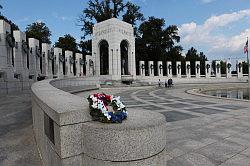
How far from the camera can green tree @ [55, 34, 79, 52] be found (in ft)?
212

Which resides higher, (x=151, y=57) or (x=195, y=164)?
(x=151, y=57)

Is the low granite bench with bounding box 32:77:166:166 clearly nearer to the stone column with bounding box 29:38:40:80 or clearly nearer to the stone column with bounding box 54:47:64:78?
the stone column with bounding box 29:38:40:80

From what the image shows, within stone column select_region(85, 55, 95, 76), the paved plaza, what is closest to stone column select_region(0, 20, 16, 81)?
the paved plaza

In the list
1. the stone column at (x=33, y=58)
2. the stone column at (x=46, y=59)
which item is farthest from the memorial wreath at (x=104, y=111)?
the stone column at (x=46, y=59)

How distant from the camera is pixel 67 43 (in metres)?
65.3

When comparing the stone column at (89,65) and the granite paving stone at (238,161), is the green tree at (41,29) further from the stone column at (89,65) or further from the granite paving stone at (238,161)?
the granite paving stone at (238,161)

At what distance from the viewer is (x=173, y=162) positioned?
4.98 m

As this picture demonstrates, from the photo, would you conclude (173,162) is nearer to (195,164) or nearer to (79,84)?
(195,164)

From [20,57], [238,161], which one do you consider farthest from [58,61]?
[238,161]

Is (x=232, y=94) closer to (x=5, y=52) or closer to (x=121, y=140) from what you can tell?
(x=5, y=52)

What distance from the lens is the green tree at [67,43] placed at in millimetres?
64613

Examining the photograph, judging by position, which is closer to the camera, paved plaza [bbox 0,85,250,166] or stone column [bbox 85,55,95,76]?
paved plaza [bbox 0,85,250,166]

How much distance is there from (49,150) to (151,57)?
63.4 meters

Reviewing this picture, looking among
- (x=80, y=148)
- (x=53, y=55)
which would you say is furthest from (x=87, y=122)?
(x=53, y=55)
